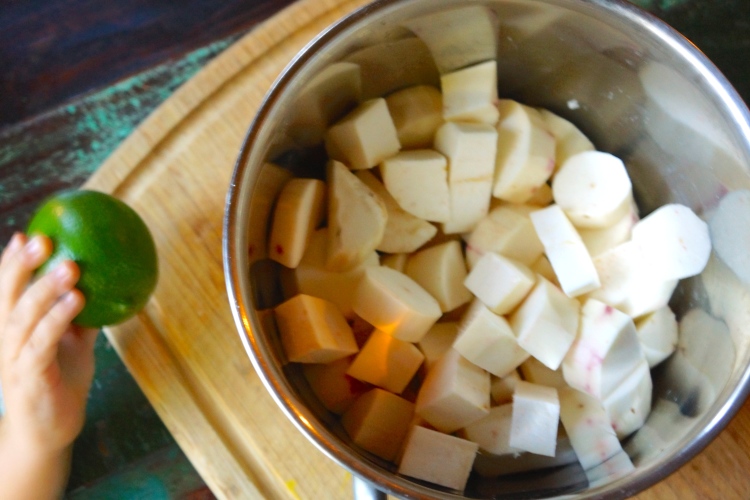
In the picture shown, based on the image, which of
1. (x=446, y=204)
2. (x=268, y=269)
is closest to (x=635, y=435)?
(x=446, y=204)

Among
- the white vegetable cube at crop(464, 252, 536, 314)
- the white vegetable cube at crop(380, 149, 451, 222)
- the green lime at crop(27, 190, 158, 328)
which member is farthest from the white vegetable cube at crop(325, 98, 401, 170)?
the green lime at crop(27, 190, 158, 328)

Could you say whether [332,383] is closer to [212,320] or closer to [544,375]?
[212,320]

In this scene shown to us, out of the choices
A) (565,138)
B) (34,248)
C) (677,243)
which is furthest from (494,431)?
(34,248)

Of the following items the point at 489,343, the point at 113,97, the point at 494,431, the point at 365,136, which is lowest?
the point at 494,431

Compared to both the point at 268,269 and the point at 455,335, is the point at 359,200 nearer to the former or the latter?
the point at 268,269

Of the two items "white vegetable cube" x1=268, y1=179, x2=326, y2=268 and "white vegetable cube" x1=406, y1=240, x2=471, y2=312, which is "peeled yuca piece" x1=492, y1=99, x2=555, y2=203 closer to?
"white vegetable cube" x1=406, y1=240, x2=471, y2=312

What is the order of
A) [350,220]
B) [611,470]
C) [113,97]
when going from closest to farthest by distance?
1. [611,470]
2. [350,220]
3. [113,97]

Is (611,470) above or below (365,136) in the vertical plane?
below

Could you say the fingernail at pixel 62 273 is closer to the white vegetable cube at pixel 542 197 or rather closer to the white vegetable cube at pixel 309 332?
the white vegetable cube at pixel 309 332
